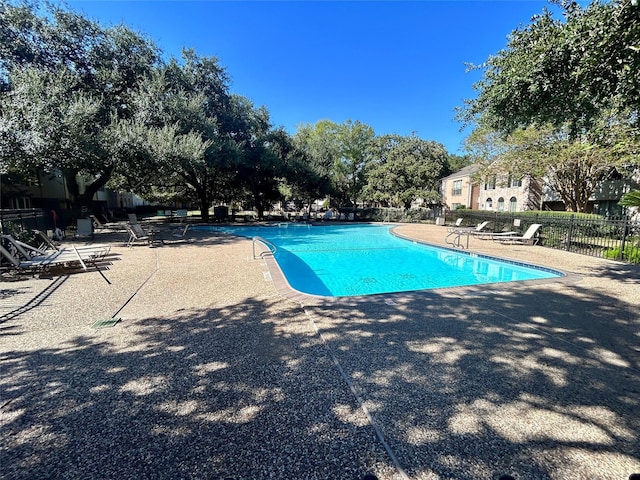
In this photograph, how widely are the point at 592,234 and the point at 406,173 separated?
2329 cm

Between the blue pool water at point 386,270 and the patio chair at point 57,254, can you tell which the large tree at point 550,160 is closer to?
the blue pool water at point 386,270

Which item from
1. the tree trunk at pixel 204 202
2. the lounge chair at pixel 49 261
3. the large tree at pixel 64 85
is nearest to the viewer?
the lounge chair at pixel 49 261

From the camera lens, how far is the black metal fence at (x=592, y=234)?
8125 millimetres

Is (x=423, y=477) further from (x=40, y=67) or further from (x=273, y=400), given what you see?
(x=40, y=67)

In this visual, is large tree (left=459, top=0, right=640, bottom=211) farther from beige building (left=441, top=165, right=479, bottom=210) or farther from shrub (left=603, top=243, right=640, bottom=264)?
beige building (left=441, top=165, right=479, bottom=210)

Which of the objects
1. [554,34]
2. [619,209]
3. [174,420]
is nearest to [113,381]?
[174,420]

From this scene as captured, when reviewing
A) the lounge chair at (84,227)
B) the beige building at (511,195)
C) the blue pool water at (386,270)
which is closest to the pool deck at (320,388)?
the blue pool water at (386,270)

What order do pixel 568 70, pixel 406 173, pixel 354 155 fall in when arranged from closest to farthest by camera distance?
pixel 568 70 → pixel 406 173 → pixel 354 155

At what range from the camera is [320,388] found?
2.43m

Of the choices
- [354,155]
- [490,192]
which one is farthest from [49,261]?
[354,155]

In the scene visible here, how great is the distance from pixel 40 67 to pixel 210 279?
15.8m

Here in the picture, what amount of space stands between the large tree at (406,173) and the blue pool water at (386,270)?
2054cm

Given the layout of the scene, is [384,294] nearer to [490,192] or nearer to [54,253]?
[54,253]

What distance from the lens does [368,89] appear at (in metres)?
26.7
